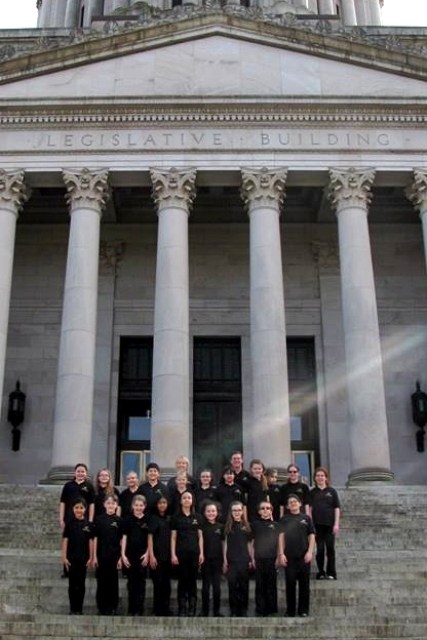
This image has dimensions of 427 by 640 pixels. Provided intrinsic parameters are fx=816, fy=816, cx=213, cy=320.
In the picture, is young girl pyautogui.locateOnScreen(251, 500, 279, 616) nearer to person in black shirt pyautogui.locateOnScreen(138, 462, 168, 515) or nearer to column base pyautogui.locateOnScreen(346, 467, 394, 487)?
person in black shirt pyautogui.locateOnScreen(138, 462, 168, 515)

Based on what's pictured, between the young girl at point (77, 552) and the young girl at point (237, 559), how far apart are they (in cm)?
235

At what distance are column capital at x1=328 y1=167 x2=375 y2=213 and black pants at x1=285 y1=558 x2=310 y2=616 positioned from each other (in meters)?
16.6

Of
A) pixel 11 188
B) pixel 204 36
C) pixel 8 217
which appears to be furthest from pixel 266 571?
pixel 204 36

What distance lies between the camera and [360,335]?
2597 centimetres

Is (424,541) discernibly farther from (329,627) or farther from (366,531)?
(329,627)

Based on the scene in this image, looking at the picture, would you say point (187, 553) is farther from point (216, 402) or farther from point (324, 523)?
point (216, 402)

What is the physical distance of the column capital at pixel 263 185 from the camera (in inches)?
1089

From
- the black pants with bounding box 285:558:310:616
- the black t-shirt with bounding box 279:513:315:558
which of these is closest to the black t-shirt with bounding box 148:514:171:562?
the black t-shirt with bounding box 279:513:315:558

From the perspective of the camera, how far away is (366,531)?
64.4 feet

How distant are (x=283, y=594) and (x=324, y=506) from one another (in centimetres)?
182

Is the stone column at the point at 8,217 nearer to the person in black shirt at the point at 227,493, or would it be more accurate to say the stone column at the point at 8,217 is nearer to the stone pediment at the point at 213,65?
the stone pediment at the point at 213,65

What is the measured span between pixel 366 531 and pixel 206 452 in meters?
12.4

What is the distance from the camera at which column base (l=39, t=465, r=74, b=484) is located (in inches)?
953

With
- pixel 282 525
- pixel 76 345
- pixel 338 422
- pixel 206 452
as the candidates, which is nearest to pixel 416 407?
pixel 338 422
